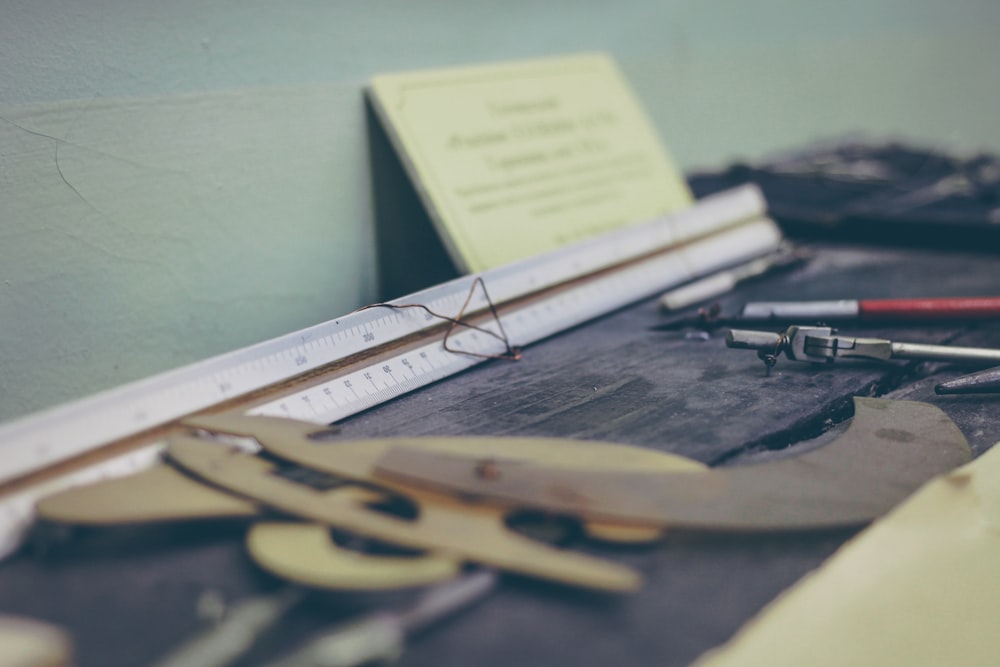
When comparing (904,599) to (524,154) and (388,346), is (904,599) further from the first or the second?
(524,154)

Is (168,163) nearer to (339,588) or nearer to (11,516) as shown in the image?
(11,516)

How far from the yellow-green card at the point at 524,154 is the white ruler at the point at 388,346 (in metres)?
0.13

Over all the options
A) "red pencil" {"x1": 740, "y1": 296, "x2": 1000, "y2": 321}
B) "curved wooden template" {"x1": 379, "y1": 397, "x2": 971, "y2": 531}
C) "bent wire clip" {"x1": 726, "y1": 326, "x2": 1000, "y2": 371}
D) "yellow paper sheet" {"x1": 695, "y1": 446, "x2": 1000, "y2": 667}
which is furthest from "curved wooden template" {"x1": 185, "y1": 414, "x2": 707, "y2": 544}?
"red pencil" {"x1": 740, "y1": 296, "x2": 1000, "y2": 321}

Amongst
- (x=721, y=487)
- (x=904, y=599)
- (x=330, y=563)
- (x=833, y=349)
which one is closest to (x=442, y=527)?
(x=330, y=563)

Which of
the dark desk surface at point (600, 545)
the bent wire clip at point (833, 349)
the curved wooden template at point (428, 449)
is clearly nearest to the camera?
the dark desk surface at point (600, 545)

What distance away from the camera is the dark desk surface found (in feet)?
1.75

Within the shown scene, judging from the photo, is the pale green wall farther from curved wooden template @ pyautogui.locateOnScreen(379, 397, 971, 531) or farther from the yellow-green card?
curved wooden template @ pyautogui.locateOnScreen(379, 397, 971, 531)

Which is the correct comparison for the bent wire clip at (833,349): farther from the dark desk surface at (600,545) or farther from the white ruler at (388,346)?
the white ruler at (388,346)

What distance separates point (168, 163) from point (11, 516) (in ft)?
1.94

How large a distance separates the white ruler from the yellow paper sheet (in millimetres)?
513

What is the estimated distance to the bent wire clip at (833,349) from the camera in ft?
3.07

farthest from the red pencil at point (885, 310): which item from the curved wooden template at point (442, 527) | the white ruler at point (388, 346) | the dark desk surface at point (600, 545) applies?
the curved wooden template at point (442, 527)

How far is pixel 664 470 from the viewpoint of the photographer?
0.68 meters

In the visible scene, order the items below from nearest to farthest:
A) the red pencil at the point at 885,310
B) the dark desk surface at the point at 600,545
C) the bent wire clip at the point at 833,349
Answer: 1. the dark desk surface at the point at 600,545
2. the bent wire clip at the point at 833,349
3. the red pencil at the point at 885,310
